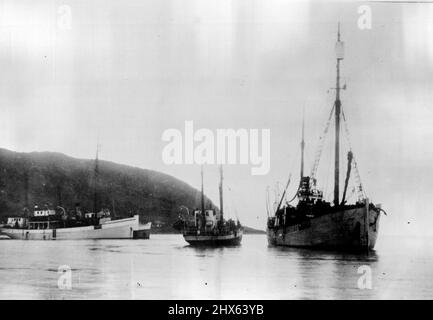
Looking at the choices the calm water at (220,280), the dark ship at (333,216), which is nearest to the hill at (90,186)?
the calm water at (220,280)

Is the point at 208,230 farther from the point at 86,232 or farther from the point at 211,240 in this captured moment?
the point at 86,232

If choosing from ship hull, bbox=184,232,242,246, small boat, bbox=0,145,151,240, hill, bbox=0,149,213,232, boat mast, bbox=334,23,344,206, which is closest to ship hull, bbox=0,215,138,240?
small boat, bbox=0,145,151,240

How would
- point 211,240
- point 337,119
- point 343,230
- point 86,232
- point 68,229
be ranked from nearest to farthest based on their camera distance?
1. point 337,119
2. point 343,230
3. point 211,240
4. point 86,232
5. point 68,229

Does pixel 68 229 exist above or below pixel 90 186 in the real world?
below

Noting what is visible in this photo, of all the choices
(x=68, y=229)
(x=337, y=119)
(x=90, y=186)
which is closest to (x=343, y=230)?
(x=337, y=119)

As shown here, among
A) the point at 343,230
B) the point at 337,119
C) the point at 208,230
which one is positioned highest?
the point at 337,119

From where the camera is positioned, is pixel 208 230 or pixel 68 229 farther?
pixel 68 229
